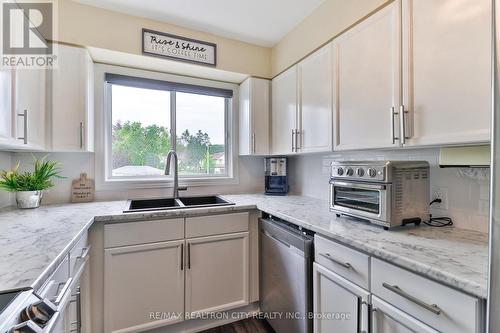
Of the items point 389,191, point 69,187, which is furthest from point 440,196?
point 69,187

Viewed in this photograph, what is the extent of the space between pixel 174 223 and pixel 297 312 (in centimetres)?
97

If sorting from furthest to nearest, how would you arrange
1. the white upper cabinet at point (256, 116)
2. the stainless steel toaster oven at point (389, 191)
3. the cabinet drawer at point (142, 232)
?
the white upper cabinet at point (256, 116)
the cabinet drawer at point (142, 232)
the stainless steel toaster oven at point (389, 191)

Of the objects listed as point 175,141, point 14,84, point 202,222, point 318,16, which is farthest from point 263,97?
point 14,84

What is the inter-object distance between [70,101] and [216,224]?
1.37 metres

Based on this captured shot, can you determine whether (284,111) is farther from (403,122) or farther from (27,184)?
(27,184)

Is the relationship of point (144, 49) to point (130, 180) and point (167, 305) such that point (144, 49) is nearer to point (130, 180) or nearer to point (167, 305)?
point (130, 180)

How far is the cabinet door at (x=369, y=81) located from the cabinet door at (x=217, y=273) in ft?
3.55

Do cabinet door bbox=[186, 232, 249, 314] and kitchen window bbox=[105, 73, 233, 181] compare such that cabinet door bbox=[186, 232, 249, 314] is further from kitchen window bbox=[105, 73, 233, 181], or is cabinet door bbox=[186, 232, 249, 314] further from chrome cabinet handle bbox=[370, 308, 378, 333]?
chrome cabinet handle bbox=[370, 308, 378, 333]

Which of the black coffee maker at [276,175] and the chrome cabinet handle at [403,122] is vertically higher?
the chrome cabinet handle at [403,122]

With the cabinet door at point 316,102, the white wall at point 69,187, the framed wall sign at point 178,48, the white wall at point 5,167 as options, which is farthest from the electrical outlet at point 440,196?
the white wall at point 5,167

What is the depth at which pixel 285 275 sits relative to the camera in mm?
1540

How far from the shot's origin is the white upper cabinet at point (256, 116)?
92.2 inches

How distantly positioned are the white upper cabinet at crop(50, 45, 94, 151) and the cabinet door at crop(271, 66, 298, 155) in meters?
1.56

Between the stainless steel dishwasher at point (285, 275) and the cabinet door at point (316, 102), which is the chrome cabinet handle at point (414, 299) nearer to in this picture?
the stainless steel dishwasher at point (285, 275)
